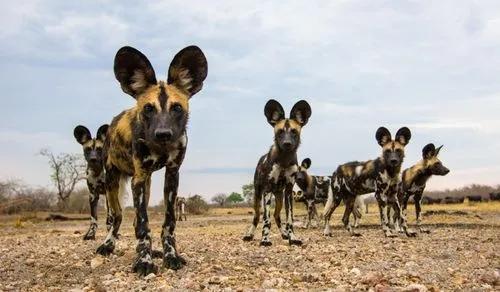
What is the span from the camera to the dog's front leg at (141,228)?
7.99m

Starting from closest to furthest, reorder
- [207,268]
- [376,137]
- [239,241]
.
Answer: [207,268] < [239,241] < [376,137]

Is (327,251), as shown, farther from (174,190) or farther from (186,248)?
(174,190)

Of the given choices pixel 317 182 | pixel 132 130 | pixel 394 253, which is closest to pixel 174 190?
pixel 132 130

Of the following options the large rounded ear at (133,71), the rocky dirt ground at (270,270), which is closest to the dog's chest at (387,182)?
the rocky dirt ground at (270,270)

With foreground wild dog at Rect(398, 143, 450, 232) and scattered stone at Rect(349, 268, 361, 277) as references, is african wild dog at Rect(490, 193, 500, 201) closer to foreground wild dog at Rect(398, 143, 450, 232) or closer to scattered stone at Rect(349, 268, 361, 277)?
foreground wild dog at Rect(398, 143, 450, 232)

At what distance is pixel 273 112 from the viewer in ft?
45.1

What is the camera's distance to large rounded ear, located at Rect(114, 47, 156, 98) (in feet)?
28.0

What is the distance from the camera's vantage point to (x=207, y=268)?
8.34 m

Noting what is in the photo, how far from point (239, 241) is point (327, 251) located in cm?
361

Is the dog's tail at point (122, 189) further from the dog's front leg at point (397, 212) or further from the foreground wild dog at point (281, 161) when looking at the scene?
the dog's front leg at point (397, 212)

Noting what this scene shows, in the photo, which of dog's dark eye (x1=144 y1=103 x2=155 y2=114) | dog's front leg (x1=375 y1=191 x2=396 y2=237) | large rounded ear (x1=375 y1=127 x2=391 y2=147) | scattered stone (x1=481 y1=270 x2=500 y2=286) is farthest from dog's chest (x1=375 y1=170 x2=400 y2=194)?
dog's dark eye (x1=144 y1=103 x2=155 y2=114)

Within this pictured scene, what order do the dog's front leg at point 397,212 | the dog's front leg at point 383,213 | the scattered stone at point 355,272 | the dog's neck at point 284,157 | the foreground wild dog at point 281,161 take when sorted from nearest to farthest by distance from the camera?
the scattered stone at point 355,272 → the foreground wild dog at point 281,161 → the dog's neck at point 284,157 → the dog's front leg at point 383,213 → the dog's front leg at point 397,212

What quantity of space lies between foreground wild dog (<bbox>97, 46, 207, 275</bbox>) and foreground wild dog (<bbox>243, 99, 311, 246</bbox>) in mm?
4526

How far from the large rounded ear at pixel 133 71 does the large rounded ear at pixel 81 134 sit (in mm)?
7978
